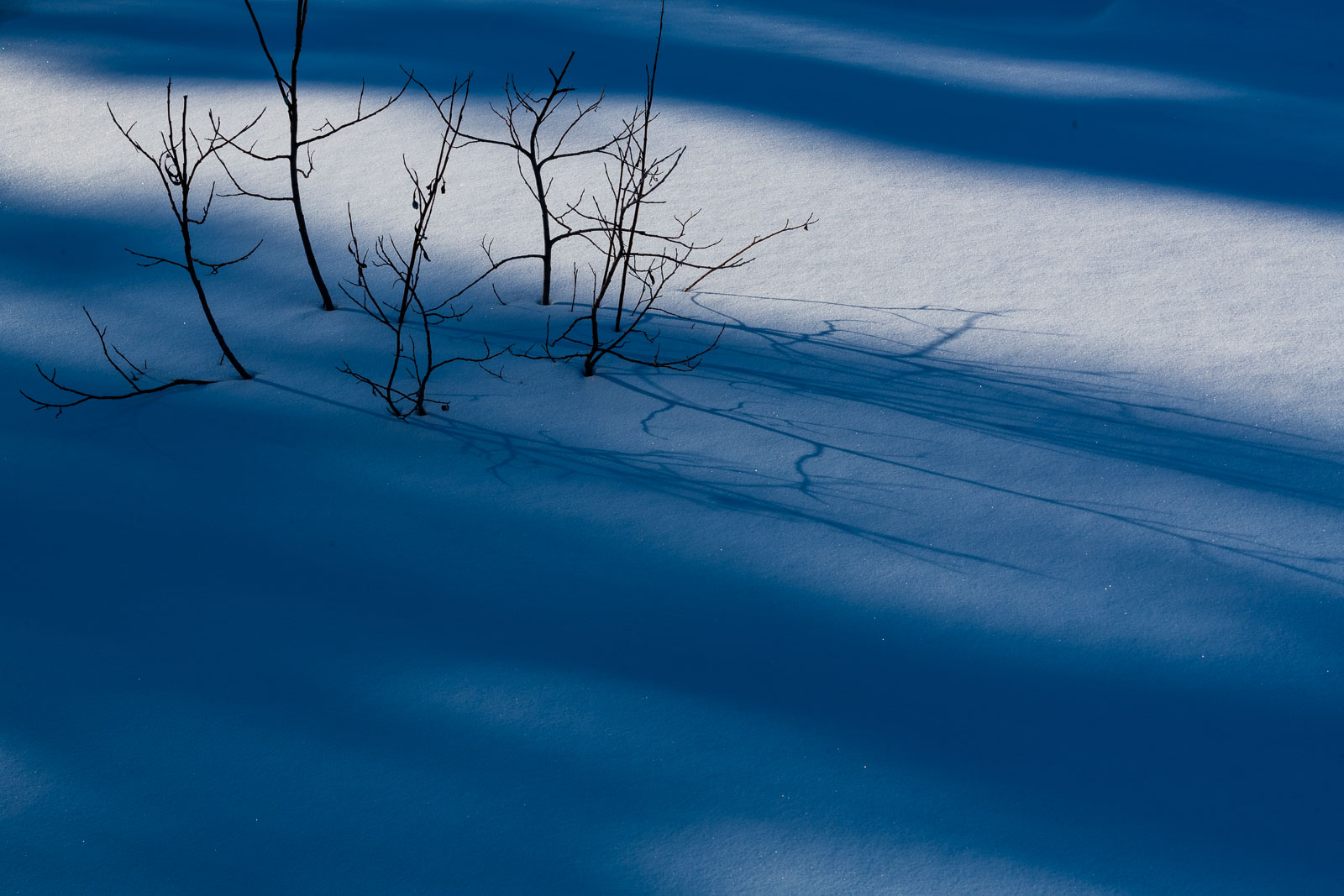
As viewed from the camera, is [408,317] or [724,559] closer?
[724,559]

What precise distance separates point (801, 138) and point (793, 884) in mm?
3984

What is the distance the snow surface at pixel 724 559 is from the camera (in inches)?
79.4

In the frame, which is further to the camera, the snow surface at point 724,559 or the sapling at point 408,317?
the sapling at point 408,317

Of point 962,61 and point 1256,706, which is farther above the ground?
point 962,61

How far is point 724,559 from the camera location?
264 centimetres

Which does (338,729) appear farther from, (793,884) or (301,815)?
(793,884)

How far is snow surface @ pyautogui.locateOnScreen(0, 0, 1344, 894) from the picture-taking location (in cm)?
202

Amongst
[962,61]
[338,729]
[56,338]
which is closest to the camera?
[338,729]

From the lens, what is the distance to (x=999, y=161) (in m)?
4.99

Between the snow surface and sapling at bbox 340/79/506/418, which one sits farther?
sapling at bbox 340/79/506/418

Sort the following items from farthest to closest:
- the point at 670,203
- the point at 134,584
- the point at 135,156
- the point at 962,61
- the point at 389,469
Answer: the point at 962,61, the point at 135,156, the point at 670,203, the point at 389,469, the point at 134,584

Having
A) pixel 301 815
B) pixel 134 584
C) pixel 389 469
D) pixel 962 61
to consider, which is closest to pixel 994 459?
pixel 389 469

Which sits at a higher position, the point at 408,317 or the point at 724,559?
the point at 408,317

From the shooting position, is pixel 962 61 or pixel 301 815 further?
pixel 962 61
